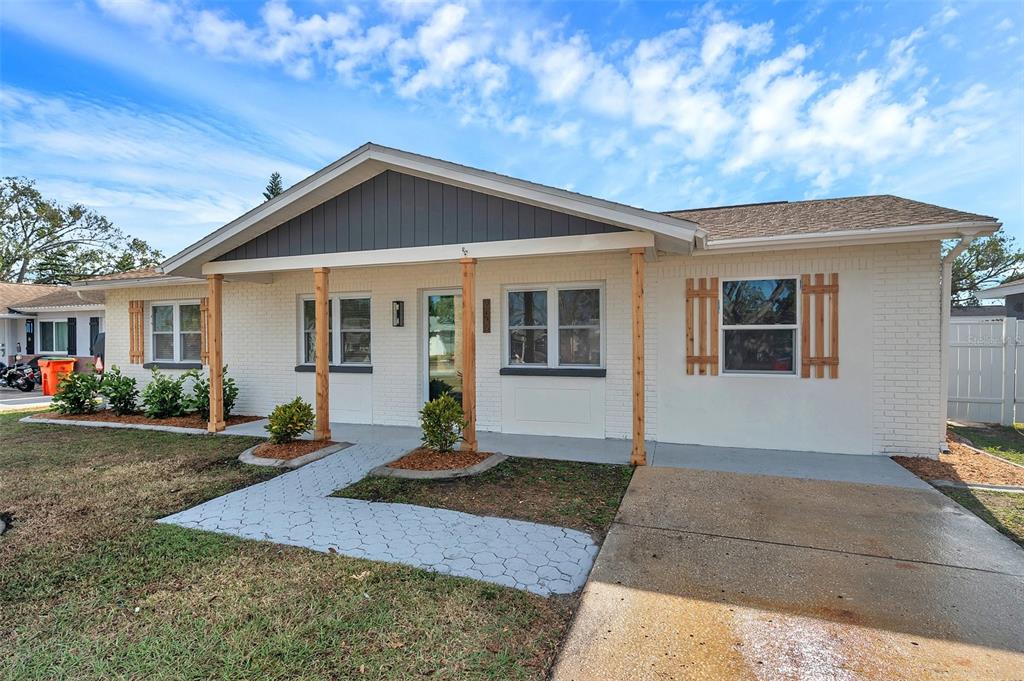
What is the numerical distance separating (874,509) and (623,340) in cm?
354

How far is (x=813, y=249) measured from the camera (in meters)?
6.29

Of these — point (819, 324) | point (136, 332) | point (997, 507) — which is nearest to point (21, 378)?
point (136, 332)

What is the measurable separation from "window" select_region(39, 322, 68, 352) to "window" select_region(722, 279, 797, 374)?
70.7 feet

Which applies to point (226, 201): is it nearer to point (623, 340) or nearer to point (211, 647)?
point (623, 340)

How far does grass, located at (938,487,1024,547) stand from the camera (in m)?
3.99

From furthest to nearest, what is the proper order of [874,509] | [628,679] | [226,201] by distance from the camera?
[226,201] < [874,509] < [628,679]

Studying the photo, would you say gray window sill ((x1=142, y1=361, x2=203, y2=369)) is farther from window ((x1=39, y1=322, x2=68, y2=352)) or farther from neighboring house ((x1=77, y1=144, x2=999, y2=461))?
window ((x1=39, y1=322, x2=68, y2=352))

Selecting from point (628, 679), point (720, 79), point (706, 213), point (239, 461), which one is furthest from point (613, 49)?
point (628, 679)

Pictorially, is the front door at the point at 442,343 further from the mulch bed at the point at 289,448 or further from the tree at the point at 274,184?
the tree at the point at 274,184

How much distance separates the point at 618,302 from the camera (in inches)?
282

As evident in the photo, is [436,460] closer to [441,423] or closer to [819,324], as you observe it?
[441,423]

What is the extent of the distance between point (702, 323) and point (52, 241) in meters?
44.2

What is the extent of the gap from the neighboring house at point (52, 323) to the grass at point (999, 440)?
2173 centimetres

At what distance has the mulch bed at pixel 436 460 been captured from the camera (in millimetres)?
5719
